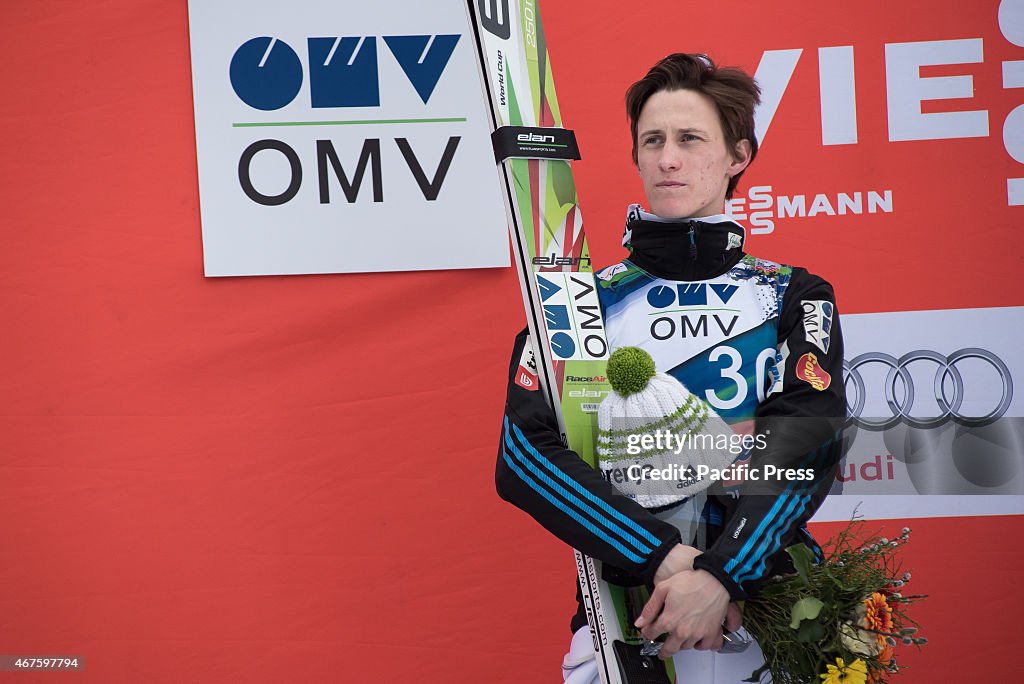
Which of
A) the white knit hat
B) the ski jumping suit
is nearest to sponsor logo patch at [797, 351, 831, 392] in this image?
the ski jumping suit

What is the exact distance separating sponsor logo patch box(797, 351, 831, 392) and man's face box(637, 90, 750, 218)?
12.6 inches

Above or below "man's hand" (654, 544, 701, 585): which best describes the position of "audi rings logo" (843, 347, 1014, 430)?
above

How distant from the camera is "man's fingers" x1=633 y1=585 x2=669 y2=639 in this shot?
1.47 m

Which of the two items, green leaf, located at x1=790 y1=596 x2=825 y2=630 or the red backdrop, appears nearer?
green leaf, located at x1=790 y1=596 x2=825 y2=630

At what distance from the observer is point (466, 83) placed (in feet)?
7.72

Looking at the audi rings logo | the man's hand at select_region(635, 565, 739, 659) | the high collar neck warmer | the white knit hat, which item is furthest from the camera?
the audi rings logo

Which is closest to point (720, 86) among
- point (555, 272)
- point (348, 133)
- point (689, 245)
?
point (689, 245)

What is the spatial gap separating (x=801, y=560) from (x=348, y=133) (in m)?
1.44

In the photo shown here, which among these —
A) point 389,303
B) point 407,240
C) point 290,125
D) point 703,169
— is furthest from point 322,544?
point 703,169

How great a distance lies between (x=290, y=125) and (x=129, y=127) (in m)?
0.40

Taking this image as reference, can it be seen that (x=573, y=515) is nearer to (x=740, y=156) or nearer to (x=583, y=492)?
(x=583, y=492)

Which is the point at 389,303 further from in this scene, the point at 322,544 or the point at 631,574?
the point at 631,574

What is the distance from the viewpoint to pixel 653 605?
1486 mm

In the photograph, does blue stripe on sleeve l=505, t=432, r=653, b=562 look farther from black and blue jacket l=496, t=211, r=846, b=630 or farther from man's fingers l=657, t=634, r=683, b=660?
man's fingers l=657, t=634, r=683, b=660
